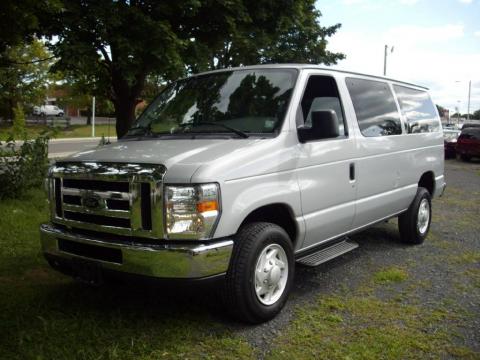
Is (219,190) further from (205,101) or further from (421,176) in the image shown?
(421,176)

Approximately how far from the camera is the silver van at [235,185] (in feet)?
10.7

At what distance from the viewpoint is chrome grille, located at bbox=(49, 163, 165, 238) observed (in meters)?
3.26

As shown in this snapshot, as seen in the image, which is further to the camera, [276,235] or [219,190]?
[276,235]

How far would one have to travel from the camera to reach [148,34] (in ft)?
28.2

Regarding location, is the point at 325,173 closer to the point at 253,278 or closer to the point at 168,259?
the point at 253,278

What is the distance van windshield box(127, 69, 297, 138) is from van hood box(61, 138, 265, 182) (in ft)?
0.90

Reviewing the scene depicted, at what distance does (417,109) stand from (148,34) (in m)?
4.81

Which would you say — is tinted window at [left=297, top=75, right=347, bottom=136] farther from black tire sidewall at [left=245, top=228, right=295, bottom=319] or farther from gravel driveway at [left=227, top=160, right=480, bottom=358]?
gravel driveway at [left=227, top=160, right=480, bottom=358]

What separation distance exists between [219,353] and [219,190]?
111cm

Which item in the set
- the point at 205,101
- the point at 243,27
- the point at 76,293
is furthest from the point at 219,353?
the point at 243,27

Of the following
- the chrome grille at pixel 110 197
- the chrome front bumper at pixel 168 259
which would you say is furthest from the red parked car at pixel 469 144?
the chrome grille at pixel 110 197

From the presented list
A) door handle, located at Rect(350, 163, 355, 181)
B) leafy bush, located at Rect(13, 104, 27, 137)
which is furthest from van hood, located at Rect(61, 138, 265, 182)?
leafy bush, located at Rect(13, 104, 27, 137)

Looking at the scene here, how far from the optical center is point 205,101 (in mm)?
4465

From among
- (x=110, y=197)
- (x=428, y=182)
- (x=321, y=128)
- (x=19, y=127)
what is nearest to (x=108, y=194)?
(x=110, y=197)
